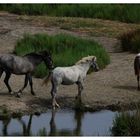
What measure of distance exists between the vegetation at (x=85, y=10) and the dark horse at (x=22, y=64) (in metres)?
12.8

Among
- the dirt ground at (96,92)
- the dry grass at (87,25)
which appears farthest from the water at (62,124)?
the dry grass at (87,25)

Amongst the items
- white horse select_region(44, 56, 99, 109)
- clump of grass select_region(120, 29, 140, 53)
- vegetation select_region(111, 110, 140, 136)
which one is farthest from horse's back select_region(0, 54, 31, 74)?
clump of grass select_region(120, 29, 140, 53)

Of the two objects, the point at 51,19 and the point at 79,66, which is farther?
the point at 51,19

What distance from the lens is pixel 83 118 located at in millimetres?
15367

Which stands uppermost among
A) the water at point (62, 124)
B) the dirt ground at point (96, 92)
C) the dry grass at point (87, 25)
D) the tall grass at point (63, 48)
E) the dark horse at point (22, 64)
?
the dry grass at point (87, 25)

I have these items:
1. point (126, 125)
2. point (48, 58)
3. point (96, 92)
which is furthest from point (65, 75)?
point (126, 125)

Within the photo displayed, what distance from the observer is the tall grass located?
66.3 ft

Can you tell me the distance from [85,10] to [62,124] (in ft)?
55.4

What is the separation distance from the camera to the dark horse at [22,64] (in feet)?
55.7

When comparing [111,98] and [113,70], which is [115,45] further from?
[111,98]

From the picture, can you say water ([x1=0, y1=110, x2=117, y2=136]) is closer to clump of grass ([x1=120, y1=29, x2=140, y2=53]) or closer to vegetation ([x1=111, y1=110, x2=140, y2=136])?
vegetation ([x1=111, y1=110, x2=140, y2=136])

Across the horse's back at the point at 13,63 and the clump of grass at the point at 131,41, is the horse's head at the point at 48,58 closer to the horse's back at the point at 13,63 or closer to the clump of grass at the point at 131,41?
the horse's back at the point at 13,63

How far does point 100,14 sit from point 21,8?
141 inches

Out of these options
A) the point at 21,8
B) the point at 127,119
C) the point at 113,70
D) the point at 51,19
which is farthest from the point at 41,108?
the point at 21,8
